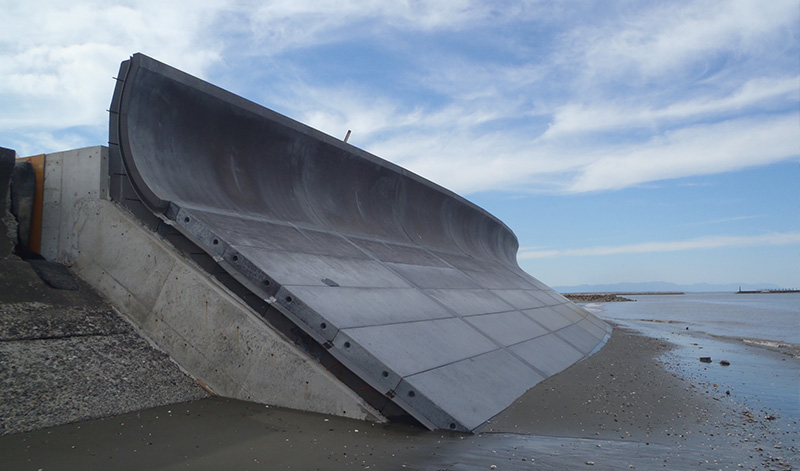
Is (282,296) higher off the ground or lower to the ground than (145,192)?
lower

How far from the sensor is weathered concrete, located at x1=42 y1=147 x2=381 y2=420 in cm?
480

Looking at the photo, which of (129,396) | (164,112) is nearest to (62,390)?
(129,396)

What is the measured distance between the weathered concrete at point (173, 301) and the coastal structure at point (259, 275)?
0.01 metres

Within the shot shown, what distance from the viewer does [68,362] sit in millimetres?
4648

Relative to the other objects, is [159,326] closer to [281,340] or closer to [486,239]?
[281,340]

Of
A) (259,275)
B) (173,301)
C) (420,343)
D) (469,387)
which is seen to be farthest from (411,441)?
(173,301)

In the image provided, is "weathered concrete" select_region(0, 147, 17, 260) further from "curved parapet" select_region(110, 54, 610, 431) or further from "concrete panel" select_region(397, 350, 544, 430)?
"concrete panel" select_region(397, 350, 544, 430)

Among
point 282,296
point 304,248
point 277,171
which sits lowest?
point 282,296

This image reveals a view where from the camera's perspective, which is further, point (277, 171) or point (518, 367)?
point (277, 171)

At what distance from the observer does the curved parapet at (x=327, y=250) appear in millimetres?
4941

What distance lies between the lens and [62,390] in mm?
4375

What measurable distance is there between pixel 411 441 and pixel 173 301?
2.89m

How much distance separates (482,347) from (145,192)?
13.7 feet

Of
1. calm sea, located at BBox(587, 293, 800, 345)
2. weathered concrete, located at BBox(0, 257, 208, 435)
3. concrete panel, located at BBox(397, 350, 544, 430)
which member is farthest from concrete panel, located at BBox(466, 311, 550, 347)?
calm sea, located at BBox(587, 293, 800, 345)
